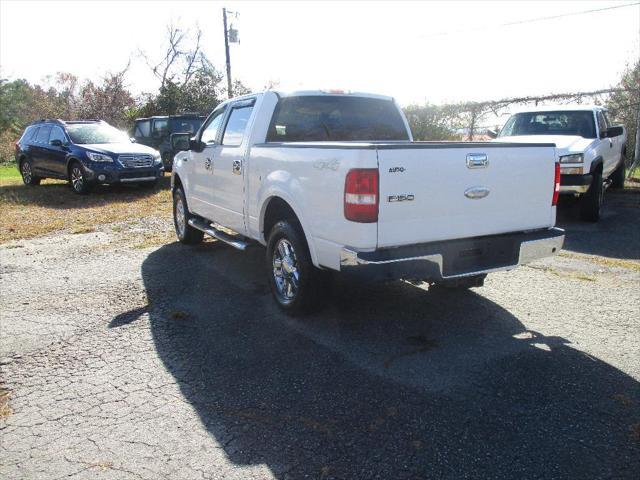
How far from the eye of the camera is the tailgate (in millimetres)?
3637

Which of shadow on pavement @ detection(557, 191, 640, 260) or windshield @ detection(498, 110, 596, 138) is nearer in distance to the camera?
shadow on pavement @ detection(557, 191, 640, 260)

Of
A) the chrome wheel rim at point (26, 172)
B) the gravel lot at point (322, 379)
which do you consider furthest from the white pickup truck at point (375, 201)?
the chrome wheel rim at point (26, 172)

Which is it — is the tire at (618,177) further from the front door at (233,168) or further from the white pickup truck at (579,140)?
the front door at (233,168)

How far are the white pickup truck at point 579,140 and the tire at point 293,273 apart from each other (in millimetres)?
5489

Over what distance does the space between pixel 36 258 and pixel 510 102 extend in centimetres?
1307

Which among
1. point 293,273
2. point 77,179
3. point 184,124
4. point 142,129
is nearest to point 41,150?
point 77,179

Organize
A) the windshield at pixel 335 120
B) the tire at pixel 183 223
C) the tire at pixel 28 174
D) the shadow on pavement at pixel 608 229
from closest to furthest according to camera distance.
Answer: the windshield at pixel 335 120 → the shadow on pavement at pixel 608 229 → the tire at pixel 183 223 → the tire at pixel 28 174

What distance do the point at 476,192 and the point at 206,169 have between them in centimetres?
356

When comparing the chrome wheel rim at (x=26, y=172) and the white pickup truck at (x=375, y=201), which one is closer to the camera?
the white pickup truck at (x=375, y=201)

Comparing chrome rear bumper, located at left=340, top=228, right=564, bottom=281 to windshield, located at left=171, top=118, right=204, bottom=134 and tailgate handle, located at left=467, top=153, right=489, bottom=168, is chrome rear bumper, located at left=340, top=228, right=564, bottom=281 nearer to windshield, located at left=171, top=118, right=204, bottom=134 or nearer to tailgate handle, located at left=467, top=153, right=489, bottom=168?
tailgate handle, located at left=467, top=153, right=489, bottom=168

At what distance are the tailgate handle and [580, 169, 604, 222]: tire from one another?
591cm

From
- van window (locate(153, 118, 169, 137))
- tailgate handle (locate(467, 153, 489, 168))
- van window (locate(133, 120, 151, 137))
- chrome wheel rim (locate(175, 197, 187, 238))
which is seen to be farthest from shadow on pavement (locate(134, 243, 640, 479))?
van window (locate(133, 120, 151, 137))

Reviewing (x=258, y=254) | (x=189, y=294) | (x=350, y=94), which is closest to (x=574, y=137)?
(x=350, y=94)

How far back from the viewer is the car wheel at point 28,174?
1486 centimetres
